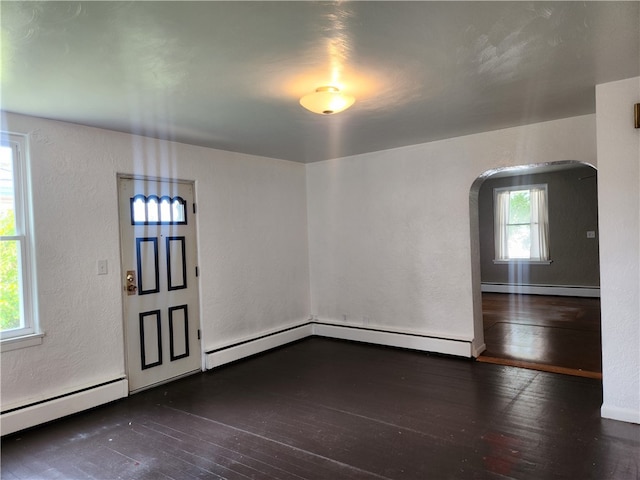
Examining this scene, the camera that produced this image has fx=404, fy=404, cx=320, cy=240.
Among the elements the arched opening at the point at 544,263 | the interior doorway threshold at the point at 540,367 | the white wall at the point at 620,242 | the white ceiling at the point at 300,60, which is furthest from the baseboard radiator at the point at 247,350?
the white ceiling at the point at 300,60

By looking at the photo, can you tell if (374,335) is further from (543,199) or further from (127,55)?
(543,199)

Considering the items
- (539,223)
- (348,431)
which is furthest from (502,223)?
(348,431)

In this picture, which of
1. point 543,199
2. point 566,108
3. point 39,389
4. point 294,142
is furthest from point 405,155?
point 543,199

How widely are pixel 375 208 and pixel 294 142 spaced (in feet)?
4.61

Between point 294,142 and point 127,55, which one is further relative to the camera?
point 294,142

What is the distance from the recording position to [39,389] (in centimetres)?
315

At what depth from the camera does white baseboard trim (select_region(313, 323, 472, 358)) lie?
446 cm

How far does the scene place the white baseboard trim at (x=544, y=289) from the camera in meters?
7.93

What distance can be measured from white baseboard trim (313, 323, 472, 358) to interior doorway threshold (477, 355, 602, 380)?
221mm

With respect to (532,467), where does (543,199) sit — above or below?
above

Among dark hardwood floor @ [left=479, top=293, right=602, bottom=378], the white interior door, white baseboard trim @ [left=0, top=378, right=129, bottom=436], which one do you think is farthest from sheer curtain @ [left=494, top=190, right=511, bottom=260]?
white baseboard trim @ [left=0, top=378, right=129, bottom=436]

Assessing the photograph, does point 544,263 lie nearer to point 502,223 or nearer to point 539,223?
point 539,223

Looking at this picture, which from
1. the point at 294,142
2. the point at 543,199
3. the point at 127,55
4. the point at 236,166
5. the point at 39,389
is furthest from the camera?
the point at 543,199

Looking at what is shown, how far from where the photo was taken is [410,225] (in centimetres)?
482
